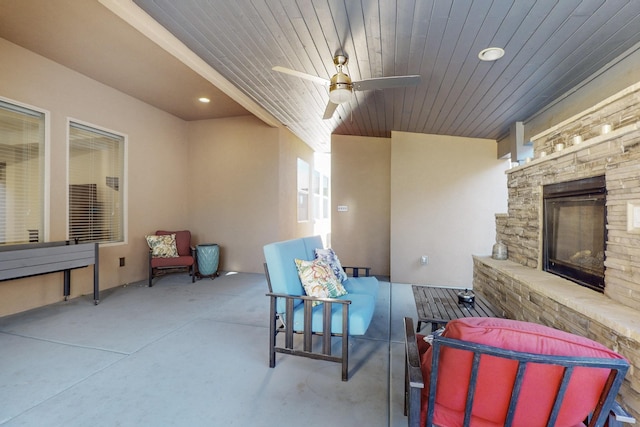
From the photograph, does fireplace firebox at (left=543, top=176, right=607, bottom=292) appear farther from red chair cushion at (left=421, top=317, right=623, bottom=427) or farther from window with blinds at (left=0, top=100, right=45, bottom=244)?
window with blinds at (left=0, top=100, right=45, bottom=244)

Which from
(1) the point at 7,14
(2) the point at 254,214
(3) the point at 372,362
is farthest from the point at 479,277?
(1) the point at 7,14

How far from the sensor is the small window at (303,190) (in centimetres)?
713

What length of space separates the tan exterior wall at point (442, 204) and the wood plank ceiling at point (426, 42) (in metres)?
1.22

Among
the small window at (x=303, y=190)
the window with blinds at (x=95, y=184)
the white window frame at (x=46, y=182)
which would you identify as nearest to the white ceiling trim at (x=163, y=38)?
the white window frame at (x=46, y=182)

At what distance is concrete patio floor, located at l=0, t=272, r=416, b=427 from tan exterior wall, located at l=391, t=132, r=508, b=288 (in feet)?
5.42

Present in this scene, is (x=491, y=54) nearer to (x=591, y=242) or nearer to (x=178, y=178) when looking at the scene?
(x=591, y=242)

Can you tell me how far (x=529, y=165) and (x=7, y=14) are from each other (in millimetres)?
5189

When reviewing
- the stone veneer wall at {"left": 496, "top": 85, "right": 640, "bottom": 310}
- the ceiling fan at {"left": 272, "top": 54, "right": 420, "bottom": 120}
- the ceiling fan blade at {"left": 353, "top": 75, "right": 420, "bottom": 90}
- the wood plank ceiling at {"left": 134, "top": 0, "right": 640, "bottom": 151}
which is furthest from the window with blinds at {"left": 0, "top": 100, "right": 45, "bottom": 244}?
the stone veneer wall at {"left": 496, "top": 85, "right": 640, "bottom": 310}

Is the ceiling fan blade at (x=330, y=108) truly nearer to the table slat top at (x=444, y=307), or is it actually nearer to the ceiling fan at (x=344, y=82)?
the ceiling fan at (x=344, y=82)

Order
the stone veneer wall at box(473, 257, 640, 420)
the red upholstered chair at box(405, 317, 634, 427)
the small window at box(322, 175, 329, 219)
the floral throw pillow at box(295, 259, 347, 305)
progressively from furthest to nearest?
1. the small window at box(322, 175, 329, 219)
2. the floral throw pillow at box(295, 259, 347, 305)
3. the stone veneer wall at box(473, 257, 640, 420)
4. the red upholstered chair at box(405, 317, 634, 427)

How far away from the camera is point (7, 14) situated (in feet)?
9.24

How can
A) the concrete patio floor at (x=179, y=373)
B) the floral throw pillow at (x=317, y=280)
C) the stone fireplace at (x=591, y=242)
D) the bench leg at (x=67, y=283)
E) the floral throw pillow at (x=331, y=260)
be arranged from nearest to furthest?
the stone fireplace at (x=591, y=242)
the concrete patio floor at (x=179, y=373)
the floral throw pillow at (x=317, y=280)
the floral throw pillow at (x=331, y=260)
the bench leg at (x=67, y=283)

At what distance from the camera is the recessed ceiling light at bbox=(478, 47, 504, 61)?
232cm

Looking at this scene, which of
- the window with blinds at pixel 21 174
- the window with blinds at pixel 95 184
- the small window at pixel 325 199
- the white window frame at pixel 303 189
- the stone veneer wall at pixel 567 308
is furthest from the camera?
the small window at pixel 325 199
